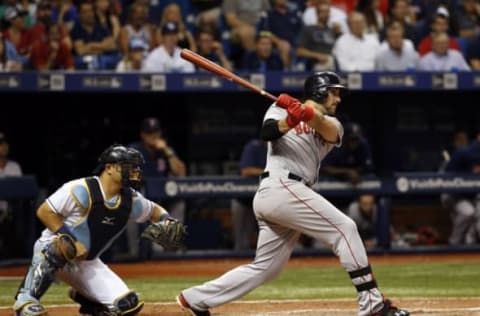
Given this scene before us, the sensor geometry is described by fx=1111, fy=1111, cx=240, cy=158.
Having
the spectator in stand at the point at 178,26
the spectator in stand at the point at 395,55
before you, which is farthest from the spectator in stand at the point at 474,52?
the spectator in stand at the point at 178,26

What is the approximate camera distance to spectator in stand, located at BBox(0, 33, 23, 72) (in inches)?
492

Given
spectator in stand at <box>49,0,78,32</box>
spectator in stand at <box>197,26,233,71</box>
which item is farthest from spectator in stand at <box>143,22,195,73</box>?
spectator in stand at <box>49,0,78,32</box>

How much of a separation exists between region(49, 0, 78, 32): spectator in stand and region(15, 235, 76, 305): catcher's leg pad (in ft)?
23.7

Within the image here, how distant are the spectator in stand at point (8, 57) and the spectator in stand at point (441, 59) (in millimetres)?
4783

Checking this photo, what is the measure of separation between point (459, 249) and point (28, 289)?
7213mm

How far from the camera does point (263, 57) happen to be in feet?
42.9

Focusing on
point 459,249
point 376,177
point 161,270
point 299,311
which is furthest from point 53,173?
point 299,311

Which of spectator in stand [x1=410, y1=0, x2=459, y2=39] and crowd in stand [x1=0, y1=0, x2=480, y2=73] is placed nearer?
crowd in stand [x1=0, y1=0, x2=480, y2=73]

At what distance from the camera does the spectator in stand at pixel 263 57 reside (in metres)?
13.0

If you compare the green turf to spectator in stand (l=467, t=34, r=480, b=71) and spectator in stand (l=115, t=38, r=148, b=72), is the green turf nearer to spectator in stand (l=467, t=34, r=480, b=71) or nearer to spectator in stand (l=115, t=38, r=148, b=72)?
spectator in stand (l=115, t=38, r=148, b=72)

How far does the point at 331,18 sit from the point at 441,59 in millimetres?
1687

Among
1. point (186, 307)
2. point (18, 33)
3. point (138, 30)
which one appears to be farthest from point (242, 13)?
point (186, 307)

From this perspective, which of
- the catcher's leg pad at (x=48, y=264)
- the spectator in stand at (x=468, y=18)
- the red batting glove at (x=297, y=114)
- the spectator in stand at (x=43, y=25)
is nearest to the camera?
the red batting glove at (x=297, y=114)

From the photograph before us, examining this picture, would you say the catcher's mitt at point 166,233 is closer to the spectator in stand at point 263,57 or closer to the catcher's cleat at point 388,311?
the catcher's cleat at point 388,311
